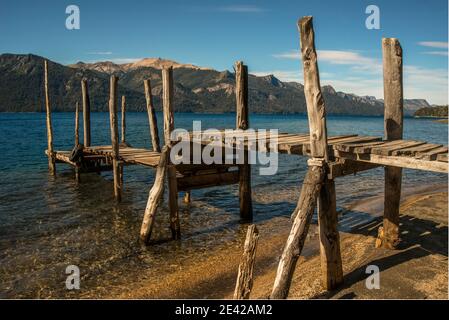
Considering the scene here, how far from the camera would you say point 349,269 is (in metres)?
7.39

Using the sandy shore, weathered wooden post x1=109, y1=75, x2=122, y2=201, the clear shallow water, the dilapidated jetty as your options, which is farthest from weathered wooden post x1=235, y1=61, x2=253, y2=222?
weathered wooden post x1=109, y1=75, x2=122, y2=201

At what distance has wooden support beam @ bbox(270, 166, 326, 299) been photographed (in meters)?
5.22

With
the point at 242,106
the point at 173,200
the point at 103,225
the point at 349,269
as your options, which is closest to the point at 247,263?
the point at 349,269

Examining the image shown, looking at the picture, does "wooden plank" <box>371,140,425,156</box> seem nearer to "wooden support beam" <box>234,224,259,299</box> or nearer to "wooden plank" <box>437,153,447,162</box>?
"wooden plank" <box>437,153,447,162</box>

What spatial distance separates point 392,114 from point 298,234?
3.55 m

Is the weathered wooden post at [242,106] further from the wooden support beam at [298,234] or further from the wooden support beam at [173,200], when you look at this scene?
the wooden support beam at [298,234]

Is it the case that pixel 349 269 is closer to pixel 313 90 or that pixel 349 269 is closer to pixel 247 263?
pixel 247 263

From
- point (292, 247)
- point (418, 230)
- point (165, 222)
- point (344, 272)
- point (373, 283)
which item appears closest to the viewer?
point (292, 247)

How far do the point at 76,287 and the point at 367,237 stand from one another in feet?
22.8

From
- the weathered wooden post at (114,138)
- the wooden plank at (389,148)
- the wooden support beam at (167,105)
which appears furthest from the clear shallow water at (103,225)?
the wooden plank at (389,148)

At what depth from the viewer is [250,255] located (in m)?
4.77

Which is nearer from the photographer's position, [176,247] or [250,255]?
[250,255]

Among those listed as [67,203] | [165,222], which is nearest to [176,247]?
[165,222]

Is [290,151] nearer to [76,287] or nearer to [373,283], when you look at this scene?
[373,283]
